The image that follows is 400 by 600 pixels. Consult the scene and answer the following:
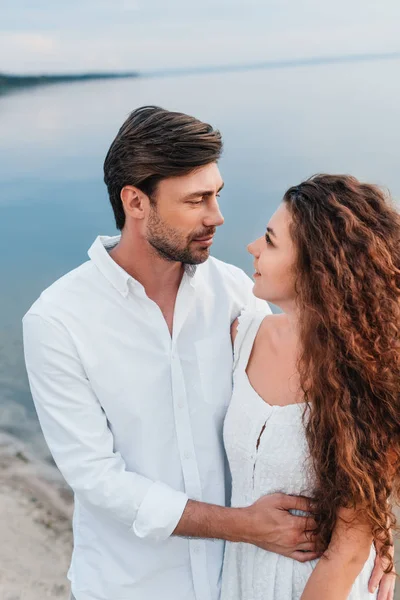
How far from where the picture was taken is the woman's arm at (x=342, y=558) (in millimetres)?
1394

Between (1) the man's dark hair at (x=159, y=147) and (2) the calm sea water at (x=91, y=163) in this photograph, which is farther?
(2) the calm sea water at (x=91, y=163)

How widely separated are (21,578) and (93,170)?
8892 mm

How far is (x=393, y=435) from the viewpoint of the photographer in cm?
139

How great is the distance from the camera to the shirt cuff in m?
1.55

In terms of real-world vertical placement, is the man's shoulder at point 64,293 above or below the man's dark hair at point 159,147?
below

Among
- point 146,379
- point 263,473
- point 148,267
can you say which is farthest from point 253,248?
point 263,473

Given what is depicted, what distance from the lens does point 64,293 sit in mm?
1643

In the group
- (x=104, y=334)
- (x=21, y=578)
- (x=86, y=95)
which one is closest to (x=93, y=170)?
(x=86, y=95)

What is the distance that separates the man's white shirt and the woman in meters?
0.22

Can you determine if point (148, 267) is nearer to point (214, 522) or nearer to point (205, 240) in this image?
point (205, 240)

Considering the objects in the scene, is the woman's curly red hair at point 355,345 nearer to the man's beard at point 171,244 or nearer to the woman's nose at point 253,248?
the woman's nose at point 253,248

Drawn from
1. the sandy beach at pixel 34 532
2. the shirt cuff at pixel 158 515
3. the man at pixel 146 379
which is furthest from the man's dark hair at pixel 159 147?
the sandy beach at pixel 34 532

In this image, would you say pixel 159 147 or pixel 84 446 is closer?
pixel 84 446

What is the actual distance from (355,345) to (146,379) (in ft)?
1.81
